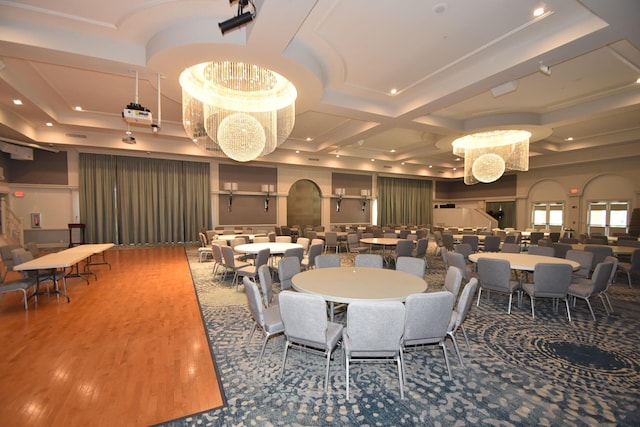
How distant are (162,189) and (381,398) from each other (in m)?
11.9

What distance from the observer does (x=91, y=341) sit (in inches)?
133

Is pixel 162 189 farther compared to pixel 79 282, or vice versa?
pixel 162 189

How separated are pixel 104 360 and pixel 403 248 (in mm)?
5700

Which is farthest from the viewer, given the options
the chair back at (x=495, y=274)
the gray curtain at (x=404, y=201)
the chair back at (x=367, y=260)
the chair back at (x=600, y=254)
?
the gray curtain at (x=404, y=201)

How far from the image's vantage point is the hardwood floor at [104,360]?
2240mm

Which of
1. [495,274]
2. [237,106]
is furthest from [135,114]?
[495,274]

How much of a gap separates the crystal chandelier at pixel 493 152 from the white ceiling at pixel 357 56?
1.72ft

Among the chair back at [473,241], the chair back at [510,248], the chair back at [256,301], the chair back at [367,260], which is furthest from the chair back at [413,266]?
the chair back at [473,241]

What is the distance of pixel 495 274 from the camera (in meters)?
4.22

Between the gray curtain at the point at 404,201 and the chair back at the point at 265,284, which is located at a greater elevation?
the gray curtain at the point at 404,201

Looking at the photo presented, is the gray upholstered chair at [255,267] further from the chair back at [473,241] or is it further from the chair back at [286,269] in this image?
the chair back at [473,241]

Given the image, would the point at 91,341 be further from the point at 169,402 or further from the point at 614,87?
the point at 614,87

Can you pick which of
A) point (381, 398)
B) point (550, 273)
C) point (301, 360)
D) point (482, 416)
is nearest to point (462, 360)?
point (482, 416)

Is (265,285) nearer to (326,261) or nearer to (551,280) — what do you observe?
(326,261)
